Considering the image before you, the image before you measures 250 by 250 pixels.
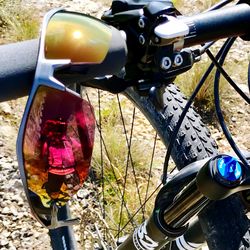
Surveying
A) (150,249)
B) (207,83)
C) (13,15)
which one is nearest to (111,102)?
(207,83)

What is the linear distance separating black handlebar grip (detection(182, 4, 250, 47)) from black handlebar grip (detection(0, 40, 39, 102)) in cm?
20

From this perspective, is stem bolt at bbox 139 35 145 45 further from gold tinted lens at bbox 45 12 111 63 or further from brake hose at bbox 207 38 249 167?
brake hose at bbox 207 38 249 167

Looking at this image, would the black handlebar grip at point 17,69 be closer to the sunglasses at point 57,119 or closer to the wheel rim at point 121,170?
the sunglasses at point 57,119

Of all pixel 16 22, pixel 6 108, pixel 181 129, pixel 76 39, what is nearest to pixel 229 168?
pixel 76 39

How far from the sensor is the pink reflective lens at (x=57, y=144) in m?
0.59

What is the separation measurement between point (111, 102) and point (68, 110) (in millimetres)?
1712

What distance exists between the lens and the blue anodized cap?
2.52ft

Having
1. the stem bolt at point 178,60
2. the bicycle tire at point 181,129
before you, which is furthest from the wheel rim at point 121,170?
the stem bolt at point 178,60

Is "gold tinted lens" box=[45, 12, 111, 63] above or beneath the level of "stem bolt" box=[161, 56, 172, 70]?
above

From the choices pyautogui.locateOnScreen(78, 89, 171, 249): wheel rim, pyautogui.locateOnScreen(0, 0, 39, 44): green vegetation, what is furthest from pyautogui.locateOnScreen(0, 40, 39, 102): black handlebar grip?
pyautogui.locateOnScreen(0, 0, 39, 44): green vegetation

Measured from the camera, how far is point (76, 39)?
598 millimetres

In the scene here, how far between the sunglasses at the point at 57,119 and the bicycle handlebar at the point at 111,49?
0.01m

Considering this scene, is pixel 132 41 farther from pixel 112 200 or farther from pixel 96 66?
pixel 112 200

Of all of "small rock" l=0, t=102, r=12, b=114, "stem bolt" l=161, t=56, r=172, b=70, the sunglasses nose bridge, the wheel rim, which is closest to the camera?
the sunglasses nose bridge
